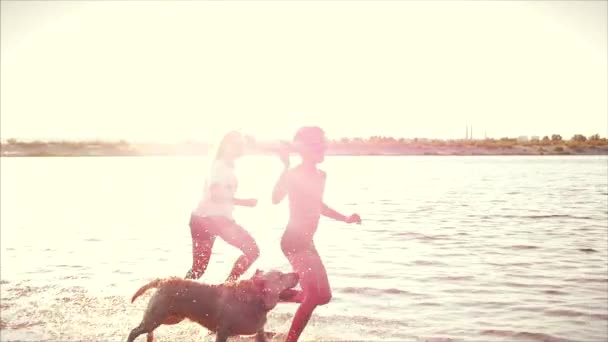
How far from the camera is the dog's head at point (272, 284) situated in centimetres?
595

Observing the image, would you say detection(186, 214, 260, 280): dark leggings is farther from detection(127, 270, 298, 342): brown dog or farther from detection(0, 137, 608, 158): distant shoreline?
detection(0, 137, 608, 158): distant shoreline

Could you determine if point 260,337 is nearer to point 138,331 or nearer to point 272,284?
point 272,284

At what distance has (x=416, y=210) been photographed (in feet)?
70.9

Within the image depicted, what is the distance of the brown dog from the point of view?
594 centimetres

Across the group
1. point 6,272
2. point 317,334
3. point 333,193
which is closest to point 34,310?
point 6,272

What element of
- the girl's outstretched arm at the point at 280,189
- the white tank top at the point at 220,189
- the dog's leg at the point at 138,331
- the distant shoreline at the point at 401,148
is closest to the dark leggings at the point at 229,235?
the white tank top at the point at 220,189

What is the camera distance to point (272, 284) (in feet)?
19.5

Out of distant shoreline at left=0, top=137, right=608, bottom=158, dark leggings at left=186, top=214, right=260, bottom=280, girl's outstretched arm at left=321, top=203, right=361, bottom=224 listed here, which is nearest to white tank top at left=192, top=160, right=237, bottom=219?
dark leggings at left=186, top=214, right=260, bottom=280

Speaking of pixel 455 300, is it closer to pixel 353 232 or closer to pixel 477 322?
pixel 477 322

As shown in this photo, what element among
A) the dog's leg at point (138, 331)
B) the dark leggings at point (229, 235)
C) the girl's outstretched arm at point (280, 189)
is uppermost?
the girl's outstretched arm at point (280, 189)

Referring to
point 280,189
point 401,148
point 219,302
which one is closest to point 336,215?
point 280,189

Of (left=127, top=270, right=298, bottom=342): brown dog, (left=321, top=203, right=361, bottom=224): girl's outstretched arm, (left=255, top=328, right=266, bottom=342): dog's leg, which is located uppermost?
(left=321, top=203, right=361, bottom=224): girl's outstretched arm

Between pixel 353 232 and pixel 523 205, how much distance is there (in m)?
9.61

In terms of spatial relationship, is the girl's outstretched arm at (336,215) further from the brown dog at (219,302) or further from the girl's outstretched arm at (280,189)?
the brown dog at (219,302)
